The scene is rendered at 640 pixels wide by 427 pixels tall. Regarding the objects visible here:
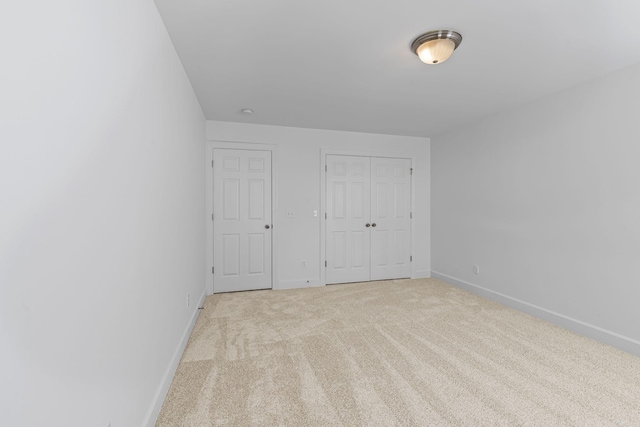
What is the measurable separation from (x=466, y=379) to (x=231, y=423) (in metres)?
1.55

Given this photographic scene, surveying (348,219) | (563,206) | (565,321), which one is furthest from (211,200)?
(565,321)

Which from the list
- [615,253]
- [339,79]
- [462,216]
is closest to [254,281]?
[339,79]

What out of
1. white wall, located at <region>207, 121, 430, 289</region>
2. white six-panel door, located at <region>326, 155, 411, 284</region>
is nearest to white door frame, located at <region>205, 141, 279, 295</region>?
white wall, located at <region>207, 121, 430, 289</region>

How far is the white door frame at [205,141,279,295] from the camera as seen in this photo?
3873mm

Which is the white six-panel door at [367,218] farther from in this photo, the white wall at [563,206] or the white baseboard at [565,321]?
the white baseboard at [565,321]

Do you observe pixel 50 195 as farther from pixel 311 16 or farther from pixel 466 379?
pixel 466 379

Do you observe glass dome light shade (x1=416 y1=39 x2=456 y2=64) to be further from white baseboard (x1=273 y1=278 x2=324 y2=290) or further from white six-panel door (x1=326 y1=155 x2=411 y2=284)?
white baseboard (x1=273 y1=278 x2=324 y2=290)

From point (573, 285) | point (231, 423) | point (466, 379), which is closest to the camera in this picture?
point (231, 423)

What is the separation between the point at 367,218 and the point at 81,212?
3967mm

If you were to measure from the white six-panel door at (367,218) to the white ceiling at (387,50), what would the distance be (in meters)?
1.28

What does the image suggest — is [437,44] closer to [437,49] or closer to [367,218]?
[437,49]

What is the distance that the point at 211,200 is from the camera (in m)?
3.91

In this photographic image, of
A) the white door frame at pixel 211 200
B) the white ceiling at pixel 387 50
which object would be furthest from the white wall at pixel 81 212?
the white door frame at pixel 211 200

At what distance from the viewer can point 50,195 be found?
2.51 ft
